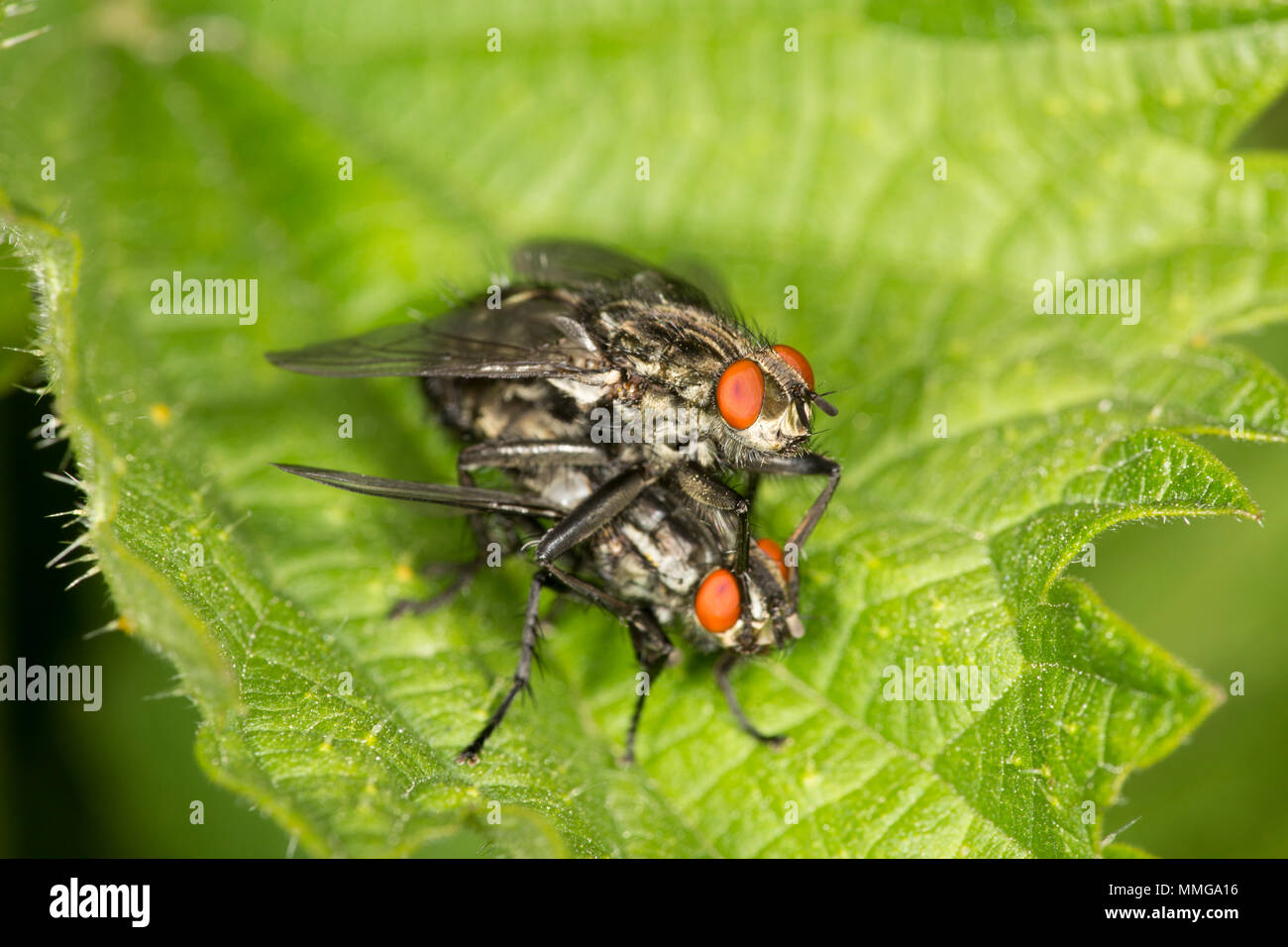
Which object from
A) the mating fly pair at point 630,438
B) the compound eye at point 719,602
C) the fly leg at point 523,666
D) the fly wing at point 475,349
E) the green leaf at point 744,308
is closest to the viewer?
the green leaf at point 744,308

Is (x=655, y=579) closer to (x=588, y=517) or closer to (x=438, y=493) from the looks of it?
(x=588, y=517)

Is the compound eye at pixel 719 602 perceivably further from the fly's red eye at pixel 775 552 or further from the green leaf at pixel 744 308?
the green leaf at pixel 744 308

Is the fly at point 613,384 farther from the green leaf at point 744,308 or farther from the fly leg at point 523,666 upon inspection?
the green leaf at point 744,308

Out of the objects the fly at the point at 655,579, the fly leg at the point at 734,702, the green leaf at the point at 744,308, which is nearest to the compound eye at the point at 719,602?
the fly at the point at 655,579

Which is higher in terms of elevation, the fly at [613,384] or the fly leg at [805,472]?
the fly at [613,384]

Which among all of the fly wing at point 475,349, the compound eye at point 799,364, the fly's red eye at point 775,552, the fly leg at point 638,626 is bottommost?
the fly leg at point 638,626

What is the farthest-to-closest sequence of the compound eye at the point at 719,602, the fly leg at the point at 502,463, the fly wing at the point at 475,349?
the fly leg at the point at 502,463, the fly wing at the point at 475,349, the compound eye at the point at 719,602

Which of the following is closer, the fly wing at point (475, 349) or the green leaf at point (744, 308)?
the green leaf at point (744, 308)
